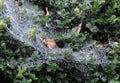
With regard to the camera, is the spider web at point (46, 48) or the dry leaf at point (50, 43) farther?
the dry leaf at point (50, 43)

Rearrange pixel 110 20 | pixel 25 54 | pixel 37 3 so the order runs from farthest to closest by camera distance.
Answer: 1. pixel 37 3
2. pixel 110 20
3. pixel 25 54

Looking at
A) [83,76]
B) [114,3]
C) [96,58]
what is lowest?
[83,76]

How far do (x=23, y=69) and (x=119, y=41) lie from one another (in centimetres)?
107

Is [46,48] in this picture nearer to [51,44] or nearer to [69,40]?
[51,44]

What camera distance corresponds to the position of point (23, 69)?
2.51 m

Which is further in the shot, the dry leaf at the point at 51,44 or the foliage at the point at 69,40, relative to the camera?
the dry leaf at the point at 51,44

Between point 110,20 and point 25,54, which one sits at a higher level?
A: point 110,20

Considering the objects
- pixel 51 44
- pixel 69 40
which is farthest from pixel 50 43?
pixel 69 40

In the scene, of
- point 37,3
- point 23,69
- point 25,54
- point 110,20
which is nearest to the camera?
point 23,69

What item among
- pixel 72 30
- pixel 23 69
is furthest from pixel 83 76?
pixel 23 69

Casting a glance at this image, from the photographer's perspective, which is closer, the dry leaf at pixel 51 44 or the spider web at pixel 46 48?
the spider web at pixel 46 48

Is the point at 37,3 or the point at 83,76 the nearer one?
the point at 83,76

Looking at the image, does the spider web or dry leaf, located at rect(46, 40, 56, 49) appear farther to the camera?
dry leaf, located at rect(46, 40, 56, 49)

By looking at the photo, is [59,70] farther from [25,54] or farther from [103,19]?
[103,19]
